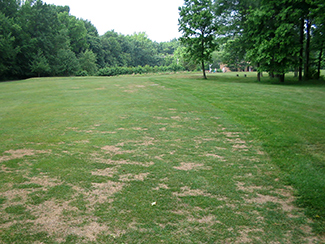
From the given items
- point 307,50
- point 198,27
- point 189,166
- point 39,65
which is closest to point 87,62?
point 39,65

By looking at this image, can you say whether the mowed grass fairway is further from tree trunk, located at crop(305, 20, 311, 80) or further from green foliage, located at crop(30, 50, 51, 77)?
green foliage, located at crop(30, 50, 51, 77)

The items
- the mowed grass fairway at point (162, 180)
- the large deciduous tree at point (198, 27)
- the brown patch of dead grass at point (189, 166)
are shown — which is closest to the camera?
the mowed grass fairway at point (162, 180)

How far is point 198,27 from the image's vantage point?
31250 mm

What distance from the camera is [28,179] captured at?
15.3 ft

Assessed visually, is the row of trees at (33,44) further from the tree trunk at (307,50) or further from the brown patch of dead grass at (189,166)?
the brown patch of dead grass at (189,166)

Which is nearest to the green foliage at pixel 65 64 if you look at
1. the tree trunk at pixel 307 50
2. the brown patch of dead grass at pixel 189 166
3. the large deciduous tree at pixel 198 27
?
the large deciduous tree at pixel 198 27

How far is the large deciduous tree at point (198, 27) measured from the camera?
30594 mm

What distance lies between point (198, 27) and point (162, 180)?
98.9 ft

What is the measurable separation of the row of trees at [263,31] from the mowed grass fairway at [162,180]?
16.6 metres

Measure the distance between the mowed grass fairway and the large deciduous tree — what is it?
80.5ft

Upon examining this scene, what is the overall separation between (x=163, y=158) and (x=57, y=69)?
184 feet

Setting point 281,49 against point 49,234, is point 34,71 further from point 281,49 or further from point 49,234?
point 49,234

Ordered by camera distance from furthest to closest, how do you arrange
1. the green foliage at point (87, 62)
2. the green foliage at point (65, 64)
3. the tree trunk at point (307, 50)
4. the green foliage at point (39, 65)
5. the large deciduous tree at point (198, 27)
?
1. the green foliage at point (87, 62)
2. the green foliage at point (65, 64)
3. the green foliage at point (39, 65)
4. the large deciduous tree at point (198, 27)
5. the tree trunk at point (307, 50)

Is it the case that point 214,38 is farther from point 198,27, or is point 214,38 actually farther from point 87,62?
point 87,62
